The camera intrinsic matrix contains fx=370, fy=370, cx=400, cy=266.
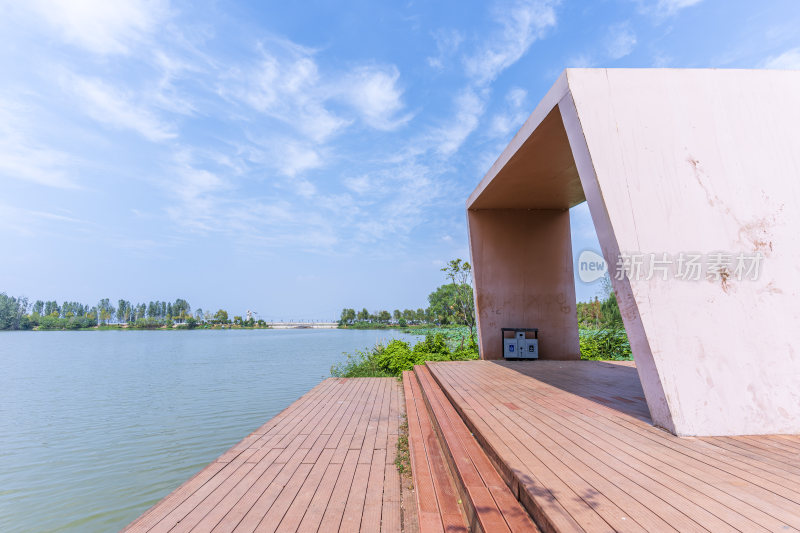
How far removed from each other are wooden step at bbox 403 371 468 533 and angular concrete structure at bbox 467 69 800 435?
1.71 meters

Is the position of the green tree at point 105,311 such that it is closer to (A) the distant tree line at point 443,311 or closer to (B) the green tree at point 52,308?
(B) the green tree at point 52,308

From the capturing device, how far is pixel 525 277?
753 centimetres

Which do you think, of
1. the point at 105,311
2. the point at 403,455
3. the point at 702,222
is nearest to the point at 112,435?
the point at 403,455

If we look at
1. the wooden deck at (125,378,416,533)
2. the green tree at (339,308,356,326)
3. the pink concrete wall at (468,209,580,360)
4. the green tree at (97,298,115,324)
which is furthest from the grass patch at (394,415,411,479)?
the green tree at (97,298,115,324)

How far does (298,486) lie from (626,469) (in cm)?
209

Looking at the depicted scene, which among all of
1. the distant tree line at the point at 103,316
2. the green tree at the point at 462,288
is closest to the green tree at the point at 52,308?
the distant tree line at the point at 103,316

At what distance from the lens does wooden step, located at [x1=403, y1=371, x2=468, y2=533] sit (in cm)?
188

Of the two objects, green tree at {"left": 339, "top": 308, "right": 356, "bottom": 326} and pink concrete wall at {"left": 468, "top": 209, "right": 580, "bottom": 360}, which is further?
green tree at {"left": 339, "top": 308, "right": 356, "bottom": 326}

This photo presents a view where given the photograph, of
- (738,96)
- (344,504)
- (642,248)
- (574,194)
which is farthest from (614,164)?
(574,194)

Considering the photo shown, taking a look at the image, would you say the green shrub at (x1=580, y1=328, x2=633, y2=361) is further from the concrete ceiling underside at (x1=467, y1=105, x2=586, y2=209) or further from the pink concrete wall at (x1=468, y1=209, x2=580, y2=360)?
the concrete ceiling underside at (x1=467, y1=105, x2=586, y2=209)

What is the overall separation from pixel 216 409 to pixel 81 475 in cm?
271
